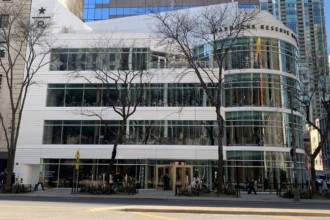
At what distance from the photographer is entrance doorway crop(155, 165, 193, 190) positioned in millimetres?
38812

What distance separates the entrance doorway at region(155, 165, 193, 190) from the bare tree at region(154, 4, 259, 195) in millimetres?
6238

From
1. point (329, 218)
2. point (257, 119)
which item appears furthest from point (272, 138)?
point (329, 218)

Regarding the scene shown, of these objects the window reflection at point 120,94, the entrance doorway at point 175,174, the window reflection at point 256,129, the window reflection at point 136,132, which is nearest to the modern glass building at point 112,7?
Answer: the window reflection at point 120,94

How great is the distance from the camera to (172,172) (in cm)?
3909

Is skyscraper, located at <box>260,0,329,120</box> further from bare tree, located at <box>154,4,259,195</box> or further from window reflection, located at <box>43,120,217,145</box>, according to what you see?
window reflection, located at <box>43,120,217,145</box>

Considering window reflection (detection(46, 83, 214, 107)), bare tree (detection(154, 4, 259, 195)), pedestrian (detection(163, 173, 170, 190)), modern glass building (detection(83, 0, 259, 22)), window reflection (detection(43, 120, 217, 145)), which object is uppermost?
modern glass building (detection(83, 0, 259, 22))

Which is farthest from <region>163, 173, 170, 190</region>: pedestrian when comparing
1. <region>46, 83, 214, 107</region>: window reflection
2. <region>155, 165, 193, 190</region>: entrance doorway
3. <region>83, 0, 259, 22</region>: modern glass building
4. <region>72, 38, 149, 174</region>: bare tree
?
<region>83, 0, 259, 22</region>: modern glass building

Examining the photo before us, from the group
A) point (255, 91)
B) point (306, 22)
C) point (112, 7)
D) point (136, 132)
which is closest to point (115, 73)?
point (136, 132)

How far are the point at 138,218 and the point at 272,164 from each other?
93.5ft

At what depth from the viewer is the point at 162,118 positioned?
3988cm

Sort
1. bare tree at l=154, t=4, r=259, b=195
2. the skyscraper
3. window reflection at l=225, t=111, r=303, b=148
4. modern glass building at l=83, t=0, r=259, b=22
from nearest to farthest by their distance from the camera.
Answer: bare tree at l=154, t=4, r=259, b=195
window reflection at l=225, t=111, r=303, b=148
the skyscraper
modern glass building at l=83, t=0, r=259, b=22

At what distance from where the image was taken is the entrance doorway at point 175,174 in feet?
127

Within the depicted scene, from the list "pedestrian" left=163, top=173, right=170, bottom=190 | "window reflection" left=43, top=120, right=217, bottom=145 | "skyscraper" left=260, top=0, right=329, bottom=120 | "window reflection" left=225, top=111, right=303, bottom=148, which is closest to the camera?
"pedestrian" left=163, top=173, right=170, bottom=190

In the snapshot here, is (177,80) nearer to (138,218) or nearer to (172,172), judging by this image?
(172,172)
